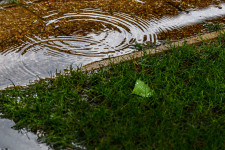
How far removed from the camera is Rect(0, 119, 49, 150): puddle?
2.63 meters

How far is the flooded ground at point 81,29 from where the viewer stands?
3.62 metres

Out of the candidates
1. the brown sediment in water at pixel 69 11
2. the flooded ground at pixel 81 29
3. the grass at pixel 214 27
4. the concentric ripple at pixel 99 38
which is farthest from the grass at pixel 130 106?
the brown sediment in water at pixel 69 11

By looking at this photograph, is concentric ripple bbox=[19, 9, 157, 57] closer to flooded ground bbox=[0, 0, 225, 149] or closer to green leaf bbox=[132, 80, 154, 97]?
flooded ground bbox=[0, 0, 225, 149]

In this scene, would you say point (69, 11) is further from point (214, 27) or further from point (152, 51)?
point (214, 27)

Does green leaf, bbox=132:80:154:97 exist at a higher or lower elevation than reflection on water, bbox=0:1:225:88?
lower

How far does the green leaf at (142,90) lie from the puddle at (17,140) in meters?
1.00

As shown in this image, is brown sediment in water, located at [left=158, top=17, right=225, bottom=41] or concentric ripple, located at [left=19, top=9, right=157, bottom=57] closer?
concentric ripple, located at [left=19, top=9, right=157, bottom=57]

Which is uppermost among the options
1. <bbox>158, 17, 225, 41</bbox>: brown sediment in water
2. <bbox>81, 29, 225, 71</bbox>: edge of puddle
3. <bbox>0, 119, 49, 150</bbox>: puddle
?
<bbox>158, 17, 225, 41</bbox>: brown sediment in water

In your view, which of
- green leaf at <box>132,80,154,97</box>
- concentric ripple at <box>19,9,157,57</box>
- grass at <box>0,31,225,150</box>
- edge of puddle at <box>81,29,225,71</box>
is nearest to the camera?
grass at <box>0,31,225,150</box>

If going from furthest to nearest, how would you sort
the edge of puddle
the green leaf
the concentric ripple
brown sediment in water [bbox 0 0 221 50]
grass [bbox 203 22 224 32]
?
grass [bbox 203 22 224 32], brown sediment in water [bbox 0 0 221 50], the concentric ripple, the edge of puddle, the green leaf

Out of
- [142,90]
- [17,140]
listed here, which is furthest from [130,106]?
[17,140]

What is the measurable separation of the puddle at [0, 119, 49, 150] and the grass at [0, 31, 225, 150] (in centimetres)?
6

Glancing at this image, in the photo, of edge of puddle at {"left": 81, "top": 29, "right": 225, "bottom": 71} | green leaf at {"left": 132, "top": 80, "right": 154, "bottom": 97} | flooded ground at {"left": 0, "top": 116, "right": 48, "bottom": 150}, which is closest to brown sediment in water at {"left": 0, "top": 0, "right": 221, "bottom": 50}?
edge of puddle at {"left": 81, "top": 29, "right": 225, "bottom": 71}

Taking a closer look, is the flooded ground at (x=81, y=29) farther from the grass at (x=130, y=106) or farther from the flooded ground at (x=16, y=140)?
the grass at (x=130, y=106)
